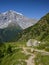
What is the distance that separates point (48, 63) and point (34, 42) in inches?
3485

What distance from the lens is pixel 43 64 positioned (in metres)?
95.2

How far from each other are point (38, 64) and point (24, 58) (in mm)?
17307

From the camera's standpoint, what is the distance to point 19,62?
10162 cm

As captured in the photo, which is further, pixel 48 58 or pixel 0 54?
pixel 0 54

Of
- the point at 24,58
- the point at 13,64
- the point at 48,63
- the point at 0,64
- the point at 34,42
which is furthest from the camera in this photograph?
the point at 34,42

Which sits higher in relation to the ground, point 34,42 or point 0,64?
point 34,42

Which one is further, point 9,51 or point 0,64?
point 9,51

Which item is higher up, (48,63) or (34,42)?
(34,42)

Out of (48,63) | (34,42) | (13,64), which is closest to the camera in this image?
(48,63)

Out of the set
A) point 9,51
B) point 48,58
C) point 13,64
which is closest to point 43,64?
point 48,58

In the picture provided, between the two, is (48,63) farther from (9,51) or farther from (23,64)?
(9,51)

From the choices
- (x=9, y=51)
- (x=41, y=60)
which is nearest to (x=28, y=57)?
(x=41, y=60)

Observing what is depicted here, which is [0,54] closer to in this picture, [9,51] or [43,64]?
[9,51]

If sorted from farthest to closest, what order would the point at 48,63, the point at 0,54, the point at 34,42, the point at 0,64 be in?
the point at 34,42 < the point at 0,54 < the point at 0,64 < the point at 48,63
